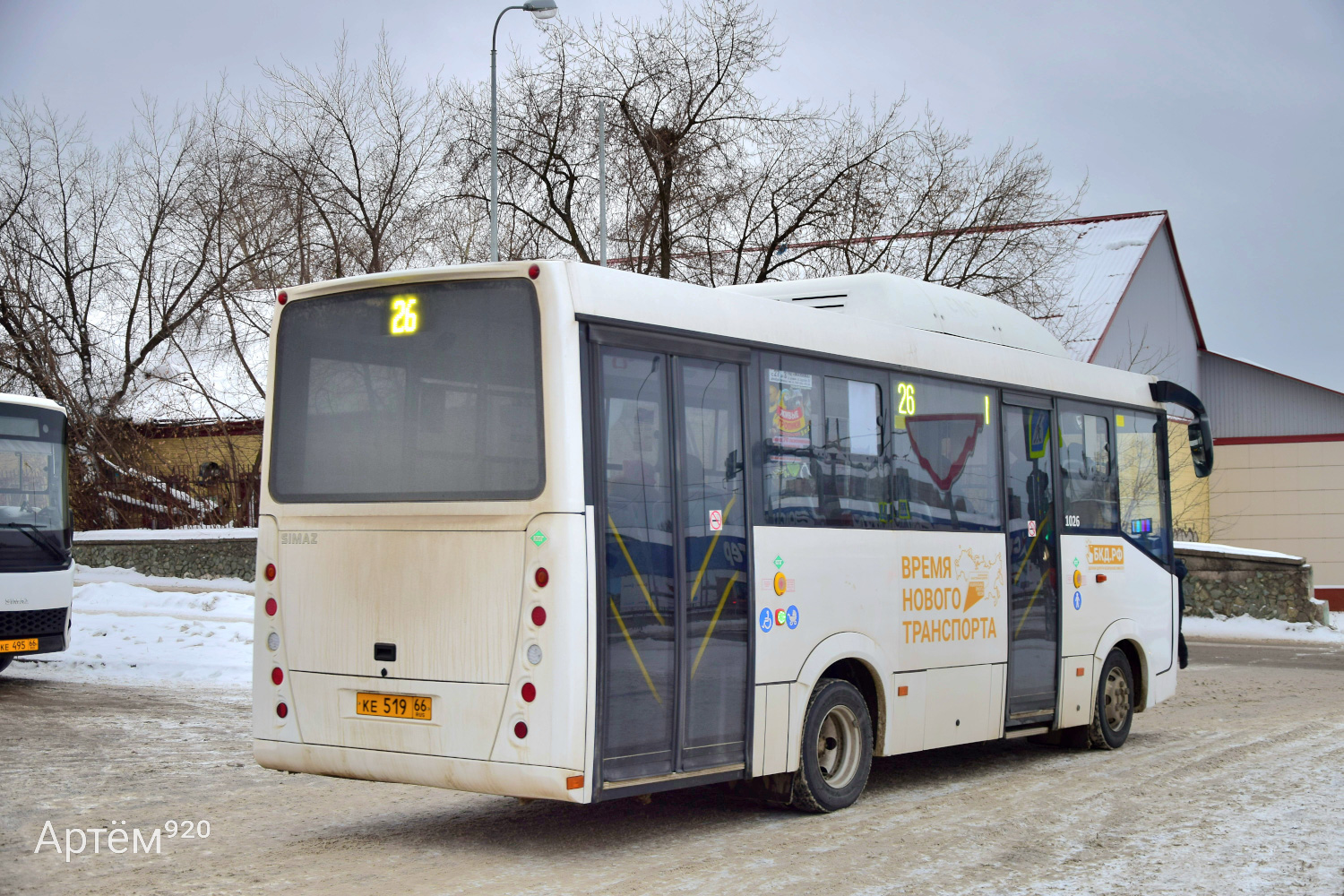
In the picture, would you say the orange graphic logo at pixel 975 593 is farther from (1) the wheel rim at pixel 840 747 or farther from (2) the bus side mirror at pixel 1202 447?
(2) the bus side mirror at pixel 1202 447

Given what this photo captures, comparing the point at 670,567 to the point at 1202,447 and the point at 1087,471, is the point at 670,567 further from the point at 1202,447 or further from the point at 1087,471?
the point at 1202,447

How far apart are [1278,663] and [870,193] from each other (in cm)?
1124

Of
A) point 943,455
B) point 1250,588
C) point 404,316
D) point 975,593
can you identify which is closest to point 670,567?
point 404,316

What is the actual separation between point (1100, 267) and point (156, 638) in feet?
99.1

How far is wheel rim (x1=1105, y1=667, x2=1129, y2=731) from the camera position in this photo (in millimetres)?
11609

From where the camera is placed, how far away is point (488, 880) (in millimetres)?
6453

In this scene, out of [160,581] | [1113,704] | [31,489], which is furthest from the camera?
[160,581]

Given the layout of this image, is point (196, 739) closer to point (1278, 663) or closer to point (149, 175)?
point (1278, 663)

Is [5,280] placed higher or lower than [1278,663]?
higher

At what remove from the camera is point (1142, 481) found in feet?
40.1

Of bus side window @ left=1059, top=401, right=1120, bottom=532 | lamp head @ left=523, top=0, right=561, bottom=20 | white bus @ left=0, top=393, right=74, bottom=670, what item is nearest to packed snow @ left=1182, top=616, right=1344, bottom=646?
bus side window @ left=1059, top=401, right=1120, bottom=532

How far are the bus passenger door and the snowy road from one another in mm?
655

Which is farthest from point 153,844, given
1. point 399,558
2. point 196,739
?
point 196,739

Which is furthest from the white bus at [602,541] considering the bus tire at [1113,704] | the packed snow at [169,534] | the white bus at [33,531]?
the packed snow at [169,534]
